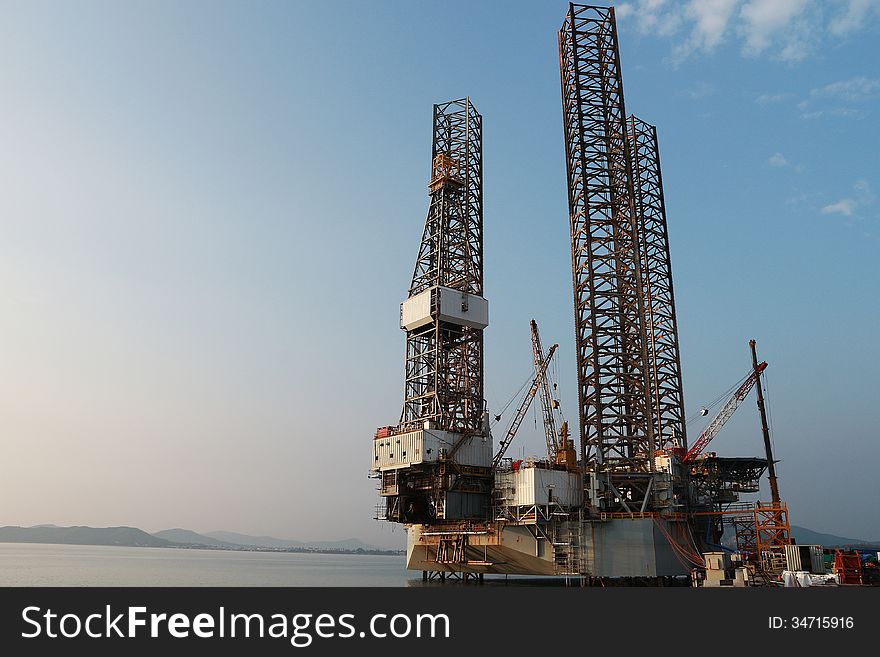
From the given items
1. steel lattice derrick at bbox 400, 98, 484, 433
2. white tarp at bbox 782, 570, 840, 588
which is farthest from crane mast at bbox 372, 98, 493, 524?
white tarp at bbox 782, 570, 840, 588

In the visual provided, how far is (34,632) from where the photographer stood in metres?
14.9

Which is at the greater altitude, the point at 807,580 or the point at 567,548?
the point at 567,548

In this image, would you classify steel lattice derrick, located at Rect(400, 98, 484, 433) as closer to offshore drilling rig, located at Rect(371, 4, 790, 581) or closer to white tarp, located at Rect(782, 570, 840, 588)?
offshore drilling rig, located at Rect(371, 4, 790, 581)

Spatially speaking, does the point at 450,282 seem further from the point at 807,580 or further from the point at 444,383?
the point at 807,580

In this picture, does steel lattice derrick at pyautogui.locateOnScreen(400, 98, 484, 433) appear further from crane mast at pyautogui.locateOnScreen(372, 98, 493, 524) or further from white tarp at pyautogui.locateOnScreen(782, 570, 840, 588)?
white tarp at pyautogui.locateOnScreen(782, 570, 840, 588)

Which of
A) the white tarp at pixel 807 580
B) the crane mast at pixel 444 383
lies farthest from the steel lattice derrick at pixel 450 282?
the white tarp at pixel 807 580

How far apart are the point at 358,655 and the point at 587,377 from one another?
139 feet

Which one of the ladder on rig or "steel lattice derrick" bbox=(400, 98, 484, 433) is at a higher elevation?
"steel lattice derrick" bbox=(400, 98, 484, 433)

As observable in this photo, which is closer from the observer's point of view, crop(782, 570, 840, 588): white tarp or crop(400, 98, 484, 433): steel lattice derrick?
crop(782, 570, 840, 588): white tarp

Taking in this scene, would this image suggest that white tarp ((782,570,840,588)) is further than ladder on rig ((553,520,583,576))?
No

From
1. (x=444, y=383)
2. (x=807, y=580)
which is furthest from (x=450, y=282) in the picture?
(x=807, y=580)

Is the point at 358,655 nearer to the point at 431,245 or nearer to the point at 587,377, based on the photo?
the point at 587,377

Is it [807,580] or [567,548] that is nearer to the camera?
[807,580]

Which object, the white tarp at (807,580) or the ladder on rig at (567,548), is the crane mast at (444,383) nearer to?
the ladder on rig at (567,548)
